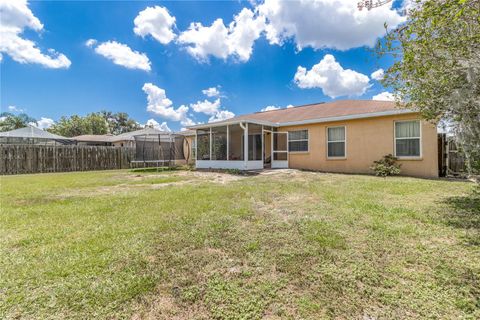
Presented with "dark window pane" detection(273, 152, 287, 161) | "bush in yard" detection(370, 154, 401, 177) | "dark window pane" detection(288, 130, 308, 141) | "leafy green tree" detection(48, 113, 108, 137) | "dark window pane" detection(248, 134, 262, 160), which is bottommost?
"bush in yard" detection(370, 154, 401, 177)

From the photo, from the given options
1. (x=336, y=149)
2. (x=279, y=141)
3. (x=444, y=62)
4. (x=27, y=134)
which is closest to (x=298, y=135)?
(x=279, y=141)

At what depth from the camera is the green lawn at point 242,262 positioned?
1905 millimetres

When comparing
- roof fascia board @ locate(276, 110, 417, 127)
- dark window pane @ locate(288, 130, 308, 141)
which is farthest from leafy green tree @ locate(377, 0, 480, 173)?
dark window pane @ locate(288, 130, 308, 141)

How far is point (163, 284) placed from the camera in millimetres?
2215

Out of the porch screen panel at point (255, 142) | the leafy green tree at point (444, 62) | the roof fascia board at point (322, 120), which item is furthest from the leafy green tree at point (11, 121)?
the leafy green tree at point (444, 62)

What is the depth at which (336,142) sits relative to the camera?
474 inches

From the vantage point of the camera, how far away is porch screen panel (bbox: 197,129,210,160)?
1453 centimetres

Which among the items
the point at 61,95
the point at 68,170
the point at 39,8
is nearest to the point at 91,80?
the point at 61,95

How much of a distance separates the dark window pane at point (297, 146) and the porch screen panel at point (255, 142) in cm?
181

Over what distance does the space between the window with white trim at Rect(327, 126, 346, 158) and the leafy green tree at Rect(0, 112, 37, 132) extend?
4967cm

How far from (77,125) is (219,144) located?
116 ft

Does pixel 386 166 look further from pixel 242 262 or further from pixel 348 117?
pixel 242 262

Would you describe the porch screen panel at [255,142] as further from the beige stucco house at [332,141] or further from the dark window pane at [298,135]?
the dark window pane at [298,135]

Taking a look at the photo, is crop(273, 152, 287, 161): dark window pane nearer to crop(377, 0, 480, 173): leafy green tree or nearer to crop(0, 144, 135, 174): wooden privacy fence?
crop(377, 0, 480, 173): leafy green tree
